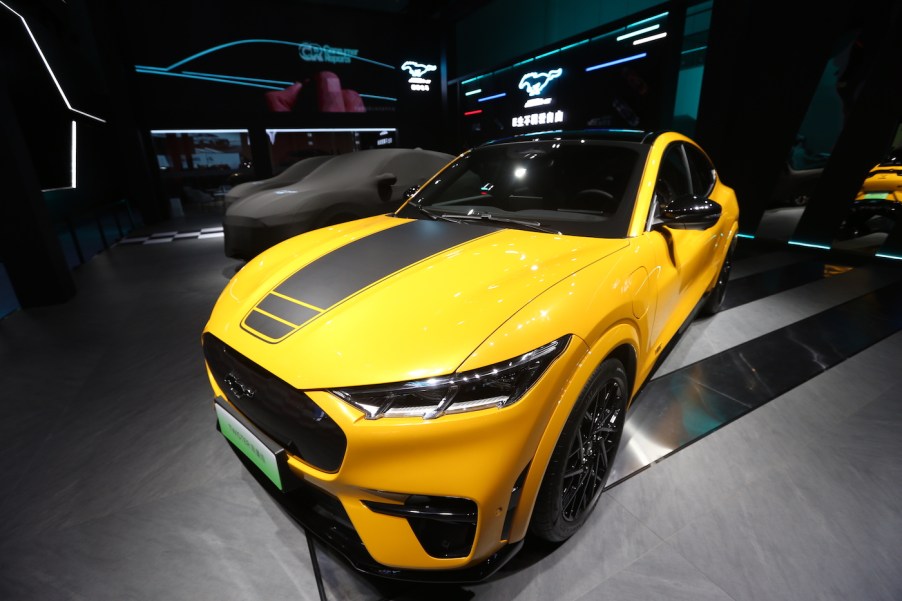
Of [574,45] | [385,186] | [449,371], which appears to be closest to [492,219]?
[449,371]

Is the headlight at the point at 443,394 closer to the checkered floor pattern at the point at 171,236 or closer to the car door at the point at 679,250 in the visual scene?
the car door at the point at 679,250

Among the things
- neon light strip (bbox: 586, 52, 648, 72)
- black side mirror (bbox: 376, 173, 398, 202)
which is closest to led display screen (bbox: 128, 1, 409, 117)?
neon light strip (bbox: 586, 52, 648, 72)

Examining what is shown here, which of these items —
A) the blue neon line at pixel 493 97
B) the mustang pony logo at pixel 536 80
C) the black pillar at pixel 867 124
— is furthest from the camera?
the blue neon line at pixel 493 97

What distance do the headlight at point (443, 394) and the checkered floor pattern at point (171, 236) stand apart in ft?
23.6

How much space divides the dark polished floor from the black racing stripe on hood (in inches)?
33.1

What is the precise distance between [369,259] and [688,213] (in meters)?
1.29

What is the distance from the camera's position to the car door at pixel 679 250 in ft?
5.61

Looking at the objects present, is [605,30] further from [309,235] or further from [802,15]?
[309,235]

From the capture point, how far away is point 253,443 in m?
1.17

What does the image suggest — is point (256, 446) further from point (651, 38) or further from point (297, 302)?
point (651, 38)

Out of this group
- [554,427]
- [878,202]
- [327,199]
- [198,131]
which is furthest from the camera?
[198,131]

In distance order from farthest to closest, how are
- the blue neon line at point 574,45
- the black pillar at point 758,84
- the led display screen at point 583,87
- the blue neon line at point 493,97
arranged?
the blue neon line at point 493,97 → the blue neon line at point 574,45 → the led display screen at point 583,87 → the black pillar at point 758,84

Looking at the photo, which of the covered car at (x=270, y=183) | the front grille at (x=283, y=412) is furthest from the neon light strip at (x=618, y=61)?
the front grille at (x=283, y=412)

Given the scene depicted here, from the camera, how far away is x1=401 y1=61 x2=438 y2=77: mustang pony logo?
11.9 m
